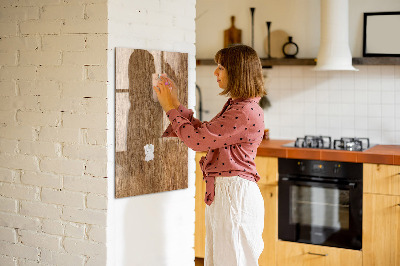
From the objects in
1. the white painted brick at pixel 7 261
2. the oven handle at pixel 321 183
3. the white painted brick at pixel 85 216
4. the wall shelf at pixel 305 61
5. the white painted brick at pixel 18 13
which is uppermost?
the white painted brick at pixel 18 13

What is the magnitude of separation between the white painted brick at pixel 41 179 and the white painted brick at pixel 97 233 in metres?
0.28

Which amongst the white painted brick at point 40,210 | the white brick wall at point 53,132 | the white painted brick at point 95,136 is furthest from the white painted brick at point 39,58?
the white painted brick at point 40,210

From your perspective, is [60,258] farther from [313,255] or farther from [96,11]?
[313,255]

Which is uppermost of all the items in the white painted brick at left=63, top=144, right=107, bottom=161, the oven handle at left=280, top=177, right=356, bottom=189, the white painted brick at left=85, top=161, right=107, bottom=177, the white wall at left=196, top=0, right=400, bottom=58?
the white wall at left=196, top=0, right=400, bottom=58

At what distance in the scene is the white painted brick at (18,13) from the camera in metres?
2.83

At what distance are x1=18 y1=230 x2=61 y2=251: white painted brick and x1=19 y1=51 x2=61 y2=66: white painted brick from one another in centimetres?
86

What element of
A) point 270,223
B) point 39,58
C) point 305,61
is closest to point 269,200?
point 270,223

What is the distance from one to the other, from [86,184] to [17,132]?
504mm

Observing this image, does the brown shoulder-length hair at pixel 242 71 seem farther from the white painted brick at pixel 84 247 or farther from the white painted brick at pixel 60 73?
the white painted brick at pixel 84 247

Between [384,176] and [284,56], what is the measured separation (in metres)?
1.38

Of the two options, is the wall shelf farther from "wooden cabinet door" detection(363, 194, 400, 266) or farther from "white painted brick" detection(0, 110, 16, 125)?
"white painted brick" detection(0, 110, 16, 125)

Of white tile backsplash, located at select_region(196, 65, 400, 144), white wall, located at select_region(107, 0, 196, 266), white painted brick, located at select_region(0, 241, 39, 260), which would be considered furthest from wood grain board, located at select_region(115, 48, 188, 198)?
white tile backsplash, located at select_region(196, 65, 400, 144)

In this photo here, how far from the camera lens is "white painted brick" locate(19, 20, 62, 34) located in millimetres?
2768

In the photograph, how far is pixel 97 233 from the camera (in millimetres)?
2719
